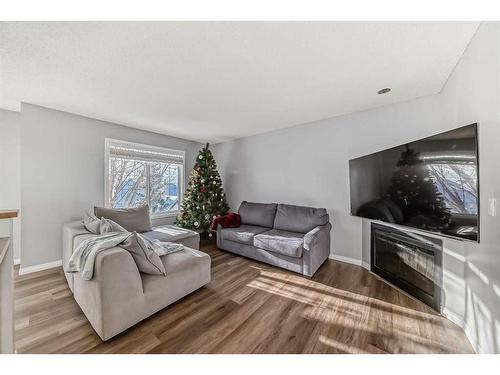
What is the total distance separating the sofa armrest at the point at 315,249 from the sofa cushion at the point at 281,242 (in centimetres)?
10

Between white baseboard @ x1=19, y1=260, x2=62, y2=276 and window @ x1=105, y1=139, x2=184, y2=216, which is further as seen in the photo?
window @ x1=105, y1=139, x2=184, y2=216

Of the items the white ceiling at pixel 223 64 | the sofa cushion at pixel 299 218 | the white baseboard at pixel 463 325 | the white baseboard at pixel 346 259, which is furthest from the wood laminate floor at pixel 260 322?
the white ceiling at pixel 223 64

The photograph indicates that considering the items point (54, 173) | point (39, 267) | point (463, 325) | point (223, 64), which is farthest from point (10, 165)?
point (463, 325)

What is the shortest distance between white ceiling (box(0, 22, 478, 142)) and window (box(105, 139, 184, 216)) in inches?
34.9

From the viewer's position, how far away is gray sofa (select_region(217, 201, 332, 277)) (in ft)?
8.29

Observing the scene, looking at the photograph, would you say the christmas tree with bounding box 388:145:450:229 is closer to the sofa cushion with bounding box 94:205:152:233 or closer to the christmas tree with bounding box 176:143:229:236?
the christmas tree with bounding box 176:143:229:236

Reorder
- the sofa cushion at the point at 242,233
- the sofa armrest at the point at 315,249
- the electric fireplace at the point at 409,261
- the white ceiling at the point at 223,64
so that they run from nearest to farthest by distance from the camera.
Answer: the white ceiling at the point at 223,64
the electric fireplace at the point at 409,261
the sofa armrest at the point at 315,249
the sofa cushion at the point at 242,233

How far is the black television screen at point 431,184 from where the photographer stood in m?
1.21

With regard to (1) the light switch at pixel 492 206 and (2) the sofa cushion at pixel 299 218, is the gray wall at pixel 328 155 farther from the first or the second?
(1) the light switch at pixel 492 206

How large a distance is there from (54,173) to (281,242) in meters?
3.54

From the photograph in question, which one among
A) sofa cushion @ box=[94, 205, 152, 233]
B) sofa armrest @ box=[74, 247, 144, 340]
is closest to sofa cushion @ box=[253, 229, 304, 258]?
sofa armrest @ box=[74, 247, 144, 340]
